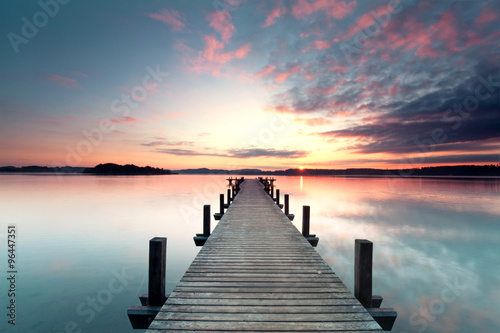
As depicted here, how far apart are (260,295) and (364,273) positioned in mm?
1910

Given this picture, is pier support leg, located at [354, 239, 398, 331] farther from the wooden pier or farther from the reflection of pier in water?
the wooden pier

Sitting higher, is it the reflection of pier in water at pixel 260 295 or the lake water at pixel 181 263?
→ the reflection of pier in water at pixel 260 295

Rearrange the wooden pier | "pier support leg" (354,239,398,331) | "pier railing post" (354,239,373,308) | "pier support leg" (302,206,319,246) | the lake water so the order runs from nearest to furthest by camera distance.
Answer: the wooden pier
"pier support leg" (354,239,398,331)
"pier railing post" (354,239,373,308)
the lake water
"pier support leg" (302,206,319,246)

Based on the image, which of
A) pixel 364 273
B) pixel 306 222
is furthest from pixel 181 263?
pixel 364 273

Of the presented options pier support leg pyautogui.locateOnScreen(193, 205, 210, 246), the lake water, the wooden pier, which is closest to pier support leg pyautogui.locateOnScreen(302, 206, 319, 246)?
the lake water

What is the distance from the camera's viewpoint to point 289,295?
148 inches

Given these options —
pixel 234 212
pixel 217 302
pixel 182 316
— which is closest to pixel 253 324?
pixel 217 302

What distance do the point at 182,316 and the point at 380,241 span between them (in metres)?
14.8

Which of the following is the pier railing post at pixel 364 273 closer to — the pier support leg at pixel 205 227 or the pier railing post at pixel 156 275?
the pier railing post at pixel 156 275

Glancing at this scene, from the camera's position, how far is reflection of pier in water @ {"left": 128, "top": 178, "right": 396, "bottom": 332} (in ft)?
10.1

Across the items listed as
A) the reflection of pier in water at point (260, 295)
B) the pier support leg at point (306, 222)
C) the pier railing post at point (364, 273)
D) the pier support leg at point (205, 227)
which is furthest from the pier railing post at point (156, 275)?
the pier support leg at point (306, 222)

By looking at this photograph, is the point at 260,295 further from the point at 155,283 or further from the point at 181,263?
the point at 181,263

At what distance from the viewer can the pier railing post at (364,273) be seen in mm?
4109

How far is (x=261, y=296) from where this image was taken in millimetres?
3695
